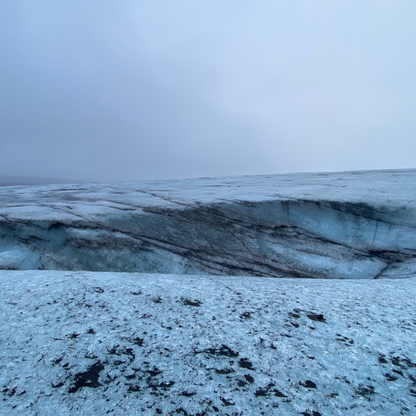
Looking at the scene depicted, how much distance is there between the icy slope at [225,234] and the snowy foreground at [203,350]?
2.05 meters

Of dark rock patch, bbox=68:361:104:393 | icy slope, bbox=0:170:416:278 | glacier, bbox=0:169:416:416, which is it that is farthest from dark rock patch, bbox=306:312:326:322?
icy slope, bbox=0:170:416:278

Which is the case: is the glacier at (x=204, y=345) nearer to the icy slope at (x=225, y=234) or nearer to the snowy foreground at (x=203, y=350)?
the snowy foreground at (x=203, y=350)

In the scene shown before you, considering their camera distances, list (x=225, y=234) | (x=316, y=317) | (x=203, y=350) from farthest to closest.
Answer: (x=225, y=234) → (x=316, y=317) → (x=203, y=350)

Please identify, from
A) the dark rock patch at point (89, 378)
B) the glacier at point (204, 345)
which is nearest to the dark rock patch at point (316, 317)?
the glacier at point (204, 345)

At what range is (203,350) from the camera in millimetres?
1391

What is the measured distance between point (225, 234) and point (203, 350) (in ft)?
10.1

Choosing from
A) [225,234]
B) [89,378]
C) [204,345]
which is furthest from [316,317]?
[225,234]

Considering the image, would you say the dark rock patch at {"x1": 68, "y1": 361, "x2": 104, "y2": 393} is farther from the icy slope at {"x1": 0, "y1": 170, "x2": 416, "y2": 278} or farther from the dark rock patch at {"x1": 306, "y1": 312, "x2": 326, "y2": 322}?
the icy slope at {"x1": 0, "y1": 170, "x2": 416, "y2": 278}

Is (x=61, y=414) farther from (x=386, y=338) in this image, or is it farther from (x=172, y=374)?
(x=386, y=338)

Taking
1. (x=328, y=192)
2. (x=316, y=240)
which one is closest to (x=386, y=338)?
(x=316, y=240)

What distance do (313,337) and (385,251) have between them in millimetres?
3106

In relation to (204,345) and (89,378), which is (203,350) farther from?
(89,378)

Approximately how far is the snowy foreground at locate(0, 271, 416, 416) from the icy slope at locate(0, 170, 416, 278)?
2052 millimetres

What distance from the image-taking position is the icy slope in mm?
4027
